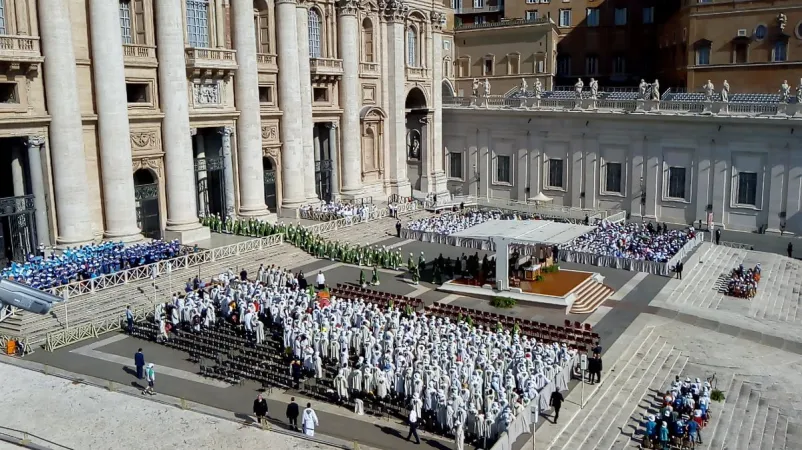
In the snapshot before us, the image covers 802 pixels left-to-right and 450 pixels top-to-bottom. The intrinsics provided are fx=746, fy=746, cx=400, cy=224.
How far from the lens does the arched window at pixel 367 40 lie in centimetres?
5203

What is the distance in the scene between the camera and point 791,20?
50.1 meters

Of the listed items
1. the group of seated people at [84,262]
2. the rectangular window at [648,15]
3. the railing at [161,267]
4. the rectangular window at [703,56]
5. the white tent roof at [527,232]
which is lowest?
the railing at [161,267]

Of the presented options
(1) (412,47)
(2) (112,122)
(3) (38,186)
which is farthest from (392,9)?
(3) (38,186)

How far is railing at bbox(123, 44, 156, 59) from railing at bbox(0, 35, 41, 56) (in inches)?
193

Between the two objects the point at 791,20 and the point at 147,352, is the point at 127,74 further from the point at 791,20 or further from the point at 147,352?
the point at 791,20

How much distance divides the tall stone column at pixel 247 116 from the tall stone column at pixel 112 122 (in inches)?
304

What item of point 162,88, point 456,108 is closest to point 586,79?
point 456,108

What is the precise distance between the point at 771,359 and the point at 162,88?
29454 mm

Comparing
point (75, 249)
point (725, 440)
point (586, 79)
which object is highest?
point (586, 79)

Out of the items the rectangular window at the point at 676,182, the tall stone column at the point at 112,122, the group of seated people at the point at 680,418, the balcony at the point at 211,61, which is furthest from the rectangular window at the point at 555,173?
the group of seated people at the point at 680,418

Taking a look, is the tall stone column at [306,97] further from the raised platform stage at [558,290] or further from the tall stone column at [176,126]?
the raised platform stage at [558,290]

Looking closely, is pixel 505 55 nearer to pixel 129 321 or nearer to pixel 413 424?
pixel 129 321

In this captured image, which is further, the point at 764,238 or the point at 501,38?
the point at 501,38

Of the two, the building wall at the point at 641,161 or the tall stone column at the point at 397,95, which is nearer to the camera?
the building wall at the point at 641,161
